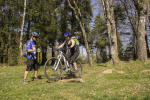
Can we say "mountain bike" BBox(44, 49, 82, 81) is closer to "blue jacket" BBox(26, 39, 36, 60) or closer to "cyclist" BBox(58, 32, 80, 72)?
"cyclist" BBox(58, 32, 80, 72)

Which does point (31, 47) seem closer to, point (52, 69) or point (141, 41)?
point (52, 69)

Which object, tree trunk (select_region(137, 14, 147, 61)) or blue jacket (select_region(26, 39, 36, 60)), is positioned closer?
blue jacket (select_region(26, 39, 36, 60))

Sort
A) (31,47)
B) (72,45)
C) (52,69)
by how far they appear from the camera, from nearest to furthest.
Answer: (31,47)
(52,69)
(72,45)

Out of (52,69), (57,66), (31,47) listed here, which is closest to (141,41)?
(57,66)

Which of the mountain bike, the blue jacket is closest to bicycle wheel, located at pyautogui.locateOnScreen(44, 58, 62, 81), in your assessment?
the mountain bike

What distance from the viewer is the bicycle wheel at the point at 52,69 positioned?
712 centimetres

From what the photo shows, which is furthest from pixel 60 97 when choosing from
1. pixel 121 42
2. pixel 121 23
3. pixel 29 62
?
pixel 121 42

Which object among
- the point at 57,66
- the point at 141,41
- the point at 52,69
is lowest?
the point at 52,69

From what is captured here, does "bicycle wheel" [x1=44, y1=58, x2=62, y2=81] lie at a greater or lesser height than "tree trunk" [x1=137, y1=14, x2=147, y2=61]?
lesser

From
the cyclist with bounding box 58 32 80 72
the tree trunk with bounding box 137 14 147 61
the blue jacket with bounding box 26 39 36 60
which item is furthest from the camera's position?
the tree trunk with bounding box 137 14 147 61

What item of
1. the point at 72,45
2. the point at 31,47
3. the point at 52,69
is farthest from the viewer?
the point at 72,45

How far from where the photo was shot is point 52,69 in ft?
23.6

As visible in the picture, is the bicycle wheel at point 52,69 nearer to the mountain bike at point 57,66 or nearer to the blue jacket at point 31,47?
the mountain bike at point 57,66

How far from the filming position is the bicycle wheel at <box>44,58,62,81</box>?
7.12 meters
